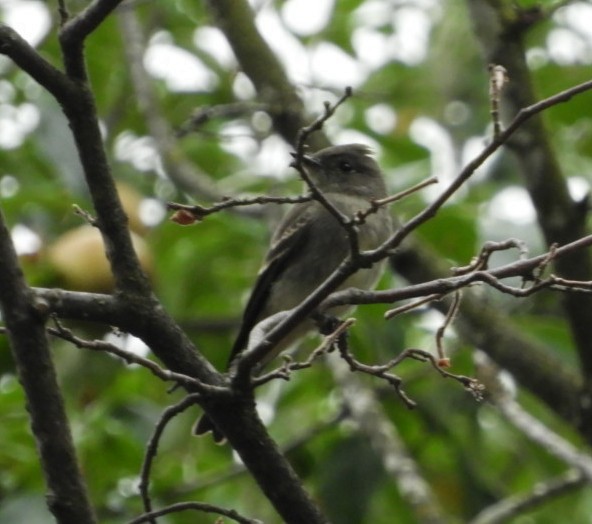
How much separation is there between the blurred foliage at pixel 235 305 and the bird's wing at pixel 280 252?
17cm

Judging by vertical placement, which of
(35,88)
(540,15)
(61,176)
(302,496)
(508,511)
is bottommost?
(302,496)

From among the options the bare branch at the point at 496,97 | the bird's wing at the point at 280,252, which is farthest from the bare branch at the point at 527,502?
the bare branch at the point at 496,97

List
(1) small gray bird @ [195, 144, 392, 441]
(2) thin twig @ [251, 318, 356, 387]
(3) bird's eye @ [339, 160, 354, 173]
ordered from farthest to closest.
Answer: (3) bird's eye @ [339, 160, 354, 173] < (1) small gray bird @ [195, 144, 392, 441] < (2) thin twig @ [251, 318, 356, 387]

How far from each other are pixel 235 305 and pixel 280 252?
67 cm

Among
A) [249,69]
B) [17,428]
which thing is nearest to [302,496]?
[17,428]

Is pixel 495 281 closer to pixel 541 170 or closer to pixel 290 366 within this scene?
pixel 290 366

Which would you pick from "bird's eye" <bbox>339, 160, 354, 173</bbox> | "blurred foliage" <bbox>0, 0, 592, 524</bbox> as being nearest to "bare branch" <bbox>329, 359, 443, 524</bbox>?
"blurred foliage" <bbox>0, 0, 592, 524</bbox>

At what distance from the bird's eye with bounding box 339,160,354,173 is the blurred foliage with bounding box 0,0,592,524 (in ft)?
0.55

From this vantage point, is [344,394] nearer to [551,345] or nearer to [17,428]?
[551,345]

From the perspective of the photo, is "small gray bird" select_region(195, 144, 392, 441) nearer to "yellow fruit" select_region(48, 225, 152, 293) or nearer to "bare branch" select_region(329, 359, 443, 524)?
"bare branch" select_region(329, 359, 443, 524)

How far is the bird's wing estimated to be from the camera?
4.79 meters

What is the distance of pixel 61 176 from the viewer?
189 inches

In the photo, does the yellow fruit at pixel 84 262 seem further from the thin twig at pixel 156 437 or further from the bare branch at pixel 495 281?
the bare branch at pixel 495 281

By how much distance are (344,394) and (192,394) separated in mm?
2492
